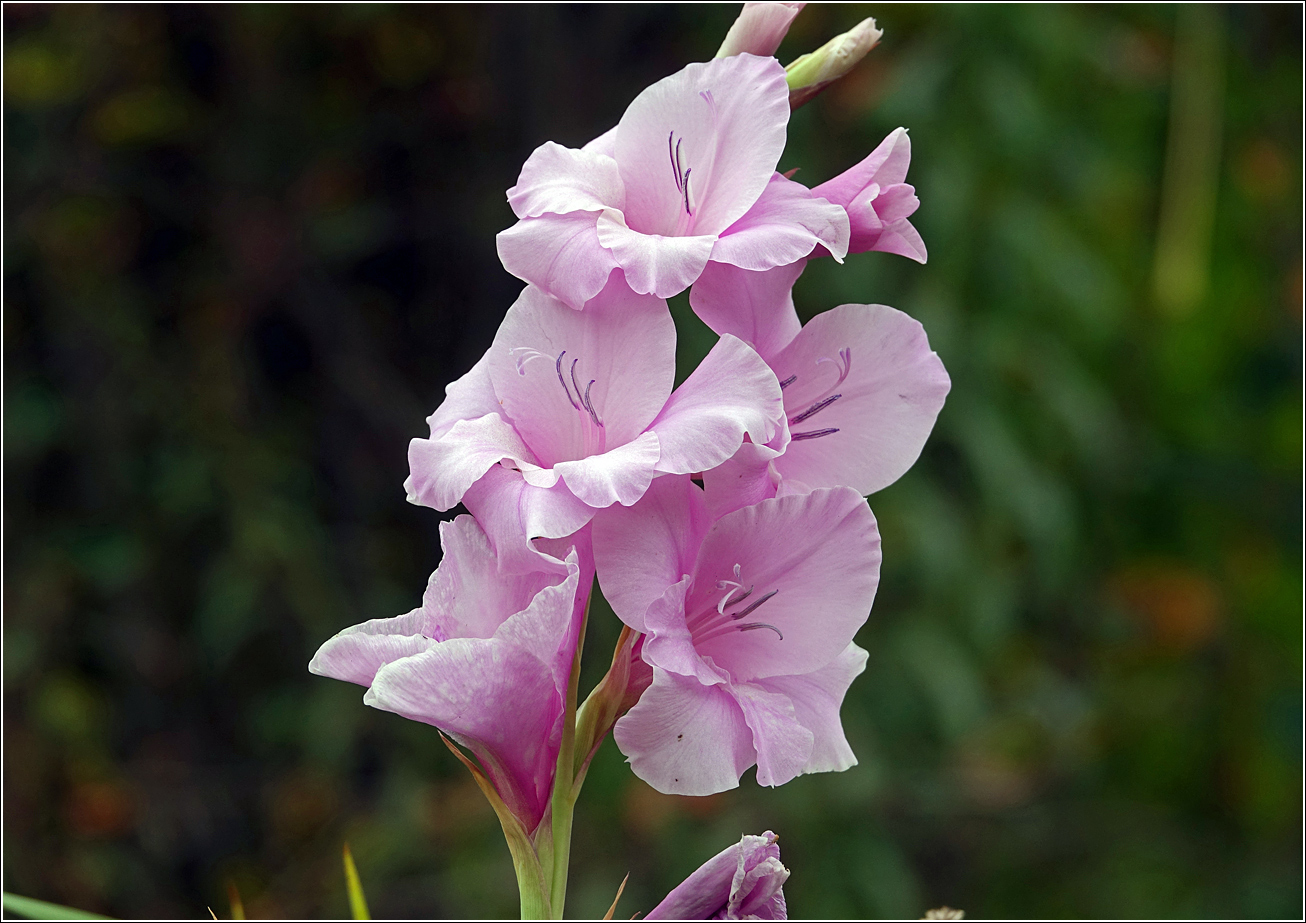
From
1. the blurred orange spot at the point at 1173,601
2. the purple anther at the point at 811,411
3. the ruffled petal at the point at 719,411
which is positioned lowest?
the blurred orange spot at the point at 1173,601

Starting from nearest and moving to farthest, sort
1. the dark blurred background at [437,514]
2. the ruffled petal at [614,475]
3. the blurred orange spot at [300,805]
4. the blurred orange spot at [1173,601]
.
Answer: the ruffled petal at [614,475], the dark blurred background at [437,514], the blurred orange spot at [300,805], the blurred orange spot at [1173,601]

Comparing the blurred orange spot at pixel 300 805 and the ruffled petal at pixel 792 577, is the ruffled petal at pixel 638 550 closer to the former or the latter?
the ruffled petal at pixel 792 577

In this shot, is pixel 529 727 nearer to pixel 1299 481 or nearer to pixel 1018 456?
pixel 1018 456

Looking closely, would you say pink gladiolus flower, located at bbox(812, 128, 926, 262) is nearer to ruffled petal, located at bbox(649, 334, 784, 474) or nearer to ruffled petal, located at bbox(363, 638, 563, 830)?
ruffled petal, located at bbox(649, 334, 784, 474)

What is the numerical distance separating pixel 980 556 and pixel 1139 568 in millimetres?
493

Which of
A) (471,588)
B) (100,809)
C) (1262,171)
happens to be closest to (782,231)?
(471,588)

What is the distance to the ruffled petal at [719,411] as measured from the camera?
1.05 ft

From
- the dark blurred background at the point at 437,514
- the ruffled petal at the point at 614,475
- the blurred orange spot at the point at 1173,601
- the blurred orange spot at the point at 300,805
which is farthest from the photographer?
the blurred orange spot at the point at 1173,601

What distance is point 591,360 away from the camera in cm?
36

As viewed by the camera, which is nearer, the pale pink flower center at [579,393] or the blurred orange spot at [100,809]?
the pale pink flower center at [579,393]

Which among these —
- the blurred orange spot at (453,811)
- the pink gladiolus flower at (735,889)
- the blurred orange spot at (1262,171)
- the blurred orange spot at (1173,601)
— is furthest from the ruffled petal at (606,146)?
the blurred orange spot at (1262,171)

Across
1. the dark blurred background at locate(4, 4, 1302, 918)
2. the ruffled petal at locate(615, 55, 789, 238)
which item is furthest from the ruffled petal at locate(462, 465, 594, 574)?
the dark blurred background at locate(4, 4, 1302, 918)

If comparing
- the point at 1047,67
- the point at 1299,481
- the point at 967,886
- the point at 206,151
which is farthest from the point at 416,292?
the point at 1299,481

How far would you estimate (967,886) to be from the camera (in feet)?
4.46
